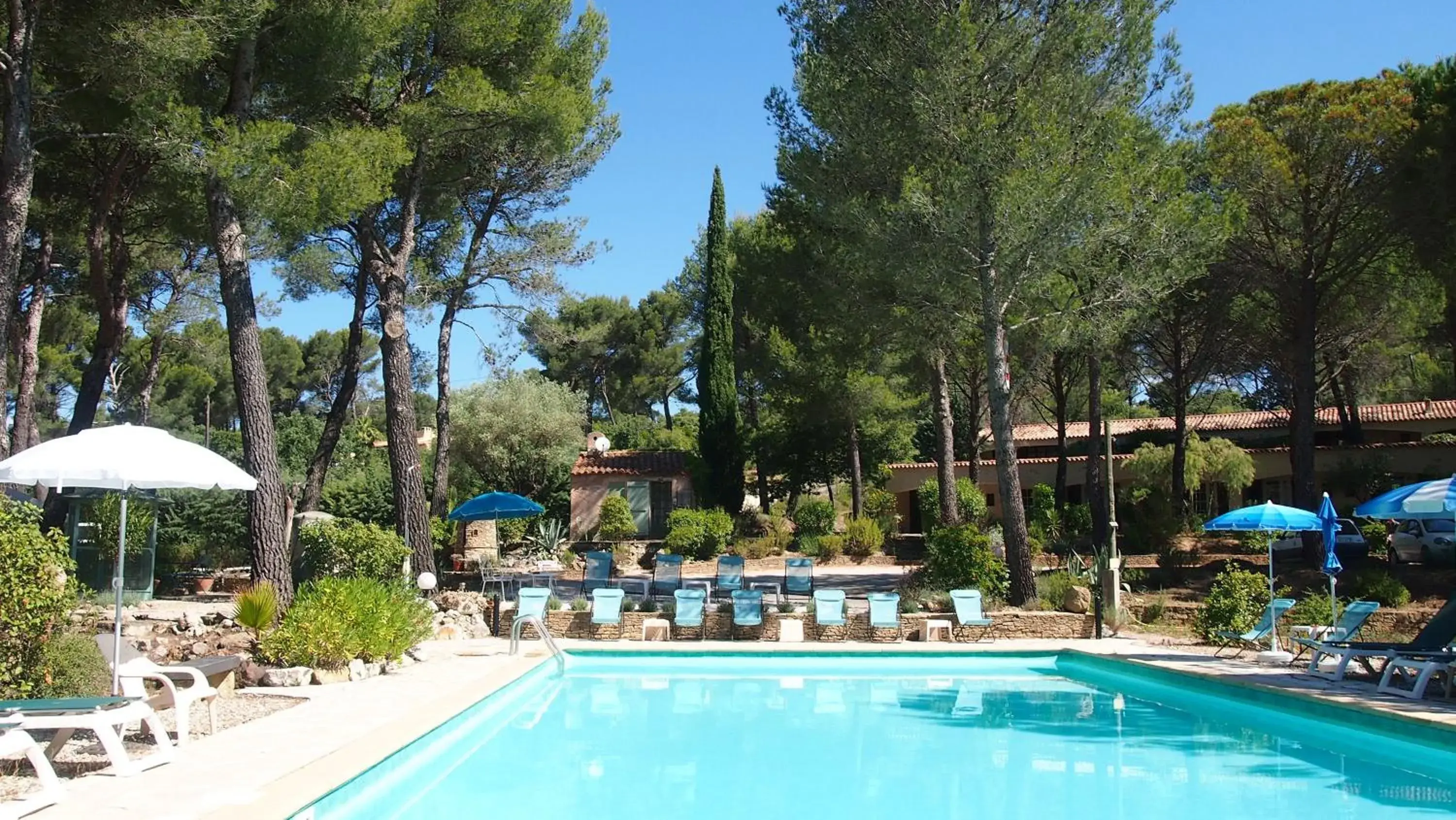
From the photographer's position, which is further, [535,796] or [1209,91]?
[1209,91]

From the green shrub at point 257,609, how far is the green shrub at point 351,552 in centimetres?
378

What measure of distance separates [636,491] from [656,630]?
1230cm

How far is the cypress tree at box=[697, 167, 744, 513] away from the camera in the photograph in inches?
1043

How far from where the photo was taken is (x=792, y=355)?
26500 millimetres

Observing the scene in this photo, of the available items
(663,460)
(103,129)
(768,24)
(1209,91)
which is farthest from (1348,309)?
(103,129)

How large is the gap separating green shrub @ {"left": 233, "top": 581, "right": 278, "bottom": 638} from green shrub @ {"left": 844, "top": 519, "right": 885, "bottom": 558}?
608 inches

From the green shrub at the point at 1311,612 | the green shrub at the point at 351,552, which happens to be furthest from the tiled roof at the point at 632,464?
the green shrub at the point at 1311,612

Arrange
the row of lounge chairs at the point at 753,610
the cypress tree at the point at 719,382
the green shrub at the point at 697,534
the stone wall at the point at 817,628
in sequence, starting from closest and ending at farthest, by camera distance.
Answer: the row of lounge chairs at the point at 753,610
the stone wall at the point at 817,628
the green shrub at the point at 697,534
the cypress tree at the point at 719,382

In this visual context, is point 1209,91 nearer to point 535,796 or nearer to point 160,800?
point 535,796

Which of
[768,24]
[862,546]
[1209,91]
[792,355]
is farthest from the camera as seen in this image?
[792,355]

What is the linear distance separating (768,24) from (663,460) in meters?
13.1

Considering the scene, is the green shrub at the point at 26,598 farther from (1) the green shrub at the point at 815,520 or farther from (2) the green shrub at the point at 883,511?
(2) the green shrub at the point at 883,511

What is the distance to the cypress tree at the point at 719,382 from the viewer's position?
86.9 ft

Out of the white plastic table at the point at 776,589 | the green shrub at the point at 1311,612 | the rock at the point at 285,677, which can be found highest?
the white plastic table at the point at 776,589
